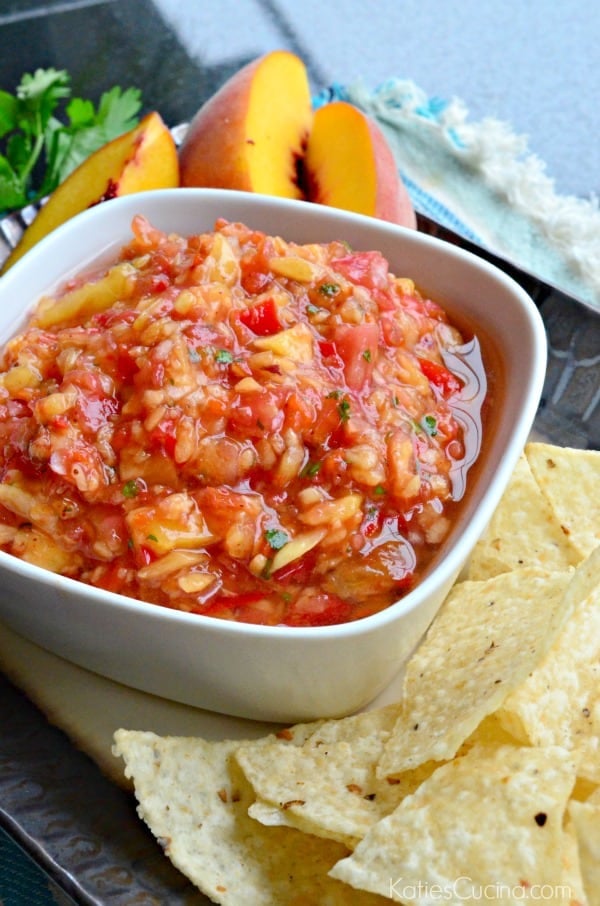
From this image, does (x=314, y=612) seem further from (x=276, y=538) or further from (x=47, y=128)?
(x=47, y=128)

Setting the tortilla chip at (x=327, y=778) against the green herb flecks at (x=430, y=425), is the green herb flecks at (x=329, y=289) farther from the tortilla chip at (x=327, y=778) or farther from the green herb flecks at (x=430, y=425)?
the tortilla chip at (x=327, y=778)

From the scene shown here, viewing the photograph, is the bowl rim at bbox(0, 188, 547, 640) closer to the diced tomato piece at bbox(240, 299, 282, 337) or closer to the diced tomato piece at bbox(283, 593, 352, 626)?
the diced tomato piece at bbox(283, 593, 352, 626)

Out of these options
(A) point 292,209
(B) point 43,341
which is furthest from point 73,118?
(B) point 43,341

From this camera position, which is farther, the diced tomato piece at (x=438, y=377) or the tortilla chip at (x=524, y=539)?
the tortilla chip at (x=524, y=539)

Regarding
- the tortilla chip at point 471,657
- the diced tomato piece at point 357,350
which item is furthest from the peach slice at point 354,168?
the tortilla chip at point 471,657

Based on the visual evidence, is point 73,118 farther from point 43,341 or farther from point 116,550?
point 116,550

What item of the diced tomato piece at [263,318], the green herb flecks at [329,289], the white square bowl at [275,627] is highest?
the diced tomato piece at [263,318]

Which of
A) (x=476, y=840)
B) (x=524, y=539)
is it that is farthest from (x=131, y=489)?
(x=524, y=539)
